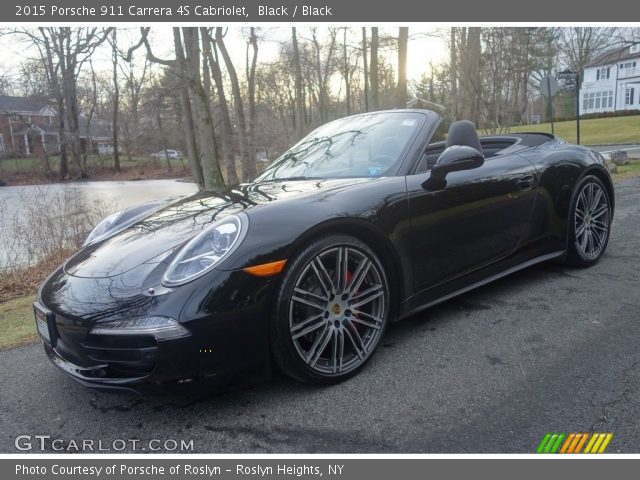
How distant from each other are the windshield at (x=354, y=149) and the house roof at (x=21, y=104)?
3702 cm

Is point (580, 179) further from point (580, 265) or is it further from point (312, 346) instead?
point (312, 346)

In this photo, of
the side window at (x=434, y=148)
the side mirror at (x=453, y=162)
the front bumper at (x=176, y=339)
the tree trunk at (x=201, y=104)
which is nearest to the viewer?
the front bumper at (x=176, y=339)

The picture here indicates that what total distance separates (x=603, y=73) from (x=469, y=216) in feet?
209

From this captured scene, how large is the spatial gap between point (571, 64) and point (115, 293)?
187ft

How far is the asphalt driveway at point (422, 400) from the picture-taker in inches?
81.0

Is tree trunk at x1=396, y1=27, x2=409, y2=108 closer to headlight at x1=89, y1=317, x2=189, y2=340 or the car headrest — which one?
the car headrest

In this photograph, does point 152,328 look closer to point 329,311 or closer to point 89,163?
point 329,311

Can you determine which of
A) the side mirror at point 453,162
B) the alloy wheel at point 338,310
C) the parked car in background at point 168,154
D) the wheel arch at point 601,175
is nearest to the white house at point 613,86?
the parked car in background at point 168,154

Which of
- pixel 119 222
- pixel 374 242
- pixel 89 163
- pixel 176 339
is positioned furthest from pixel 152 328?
pixel 89 163

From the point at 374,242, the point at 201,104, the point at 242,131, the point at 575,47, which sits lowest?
the point at 374,242

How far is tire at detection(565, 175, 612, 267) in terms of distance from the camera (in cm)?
402

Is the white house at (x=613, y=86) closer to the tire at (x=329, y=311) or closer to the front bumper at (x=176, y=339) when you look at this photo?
the tire at (x=329, y=311)

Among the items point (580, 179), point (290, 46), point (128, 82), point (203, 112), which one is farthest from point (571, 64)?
point (580, 179)

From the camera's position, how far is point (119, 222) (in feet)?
10.8
